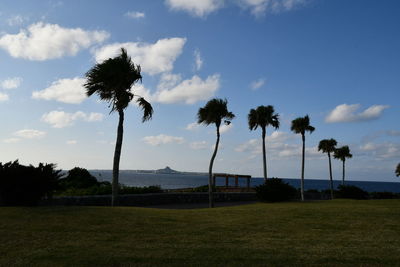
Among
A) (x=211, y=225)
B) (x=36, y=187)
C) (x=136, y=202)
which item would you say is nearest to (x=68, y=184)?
(x=136, y=202)

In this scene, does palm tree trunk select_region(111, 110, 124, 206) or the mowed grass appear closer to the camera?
the mowed grass

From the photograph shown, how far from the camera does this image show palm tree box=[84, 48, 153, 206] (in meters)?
18.0

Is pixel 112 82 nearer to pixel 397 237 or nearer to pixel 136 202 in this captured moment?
pixel 136 202

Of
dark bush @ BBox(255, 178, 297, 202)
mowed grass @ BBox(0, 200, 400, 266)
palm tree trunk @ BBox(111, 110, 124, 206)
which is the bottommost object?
mowed grass @ BBox(0, 200, 400, 266)

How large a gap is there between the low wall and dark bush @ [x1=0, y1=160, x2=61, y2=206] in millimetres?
1746

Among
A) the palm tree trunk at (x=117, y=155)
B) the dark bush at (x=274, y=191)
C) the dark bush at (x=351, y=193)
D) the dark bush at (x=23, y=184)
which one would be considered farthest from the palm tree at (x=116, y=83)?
the dark bush at (x=351, y=193)

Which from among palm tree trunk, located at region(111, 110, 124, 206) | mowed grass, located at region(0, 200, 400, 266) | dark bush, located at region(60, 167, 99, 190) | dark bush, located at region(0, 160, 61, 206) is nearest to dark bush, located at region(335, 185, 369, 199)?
mowed grass, located at region(0, 200, 400, 266)

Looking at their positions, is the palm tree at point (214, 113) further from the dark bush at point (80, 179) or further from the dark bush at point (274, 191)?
the dark bush at point (80, 179)

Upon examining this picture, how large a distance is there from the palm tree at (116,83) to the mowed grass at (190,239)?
5.76m

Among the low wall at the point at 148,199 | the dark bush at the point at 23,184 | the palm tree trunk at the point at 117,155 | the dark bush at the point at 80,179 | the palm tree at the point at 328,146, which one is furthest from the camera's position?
the palm tree at the point at 328,146

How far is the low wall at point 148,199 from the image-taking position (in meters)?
18.3

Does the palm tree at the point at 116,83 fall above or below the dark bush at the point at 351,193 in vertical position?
above

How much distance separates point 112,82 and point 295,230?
39.4ft

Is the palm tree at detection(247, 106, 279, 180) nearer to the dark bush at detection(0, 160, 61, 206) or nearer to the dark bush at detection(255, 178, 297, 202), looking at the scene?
the dark bush at detection(255, 178, 297, 202)
